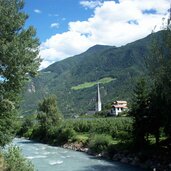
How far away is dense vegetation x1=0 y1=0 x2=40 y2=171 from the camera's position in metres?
19.8

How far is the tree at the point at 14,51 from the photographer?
64.8ft

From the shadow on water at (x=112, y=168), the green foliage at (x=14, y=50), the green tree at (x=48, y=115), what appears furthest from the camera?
the green tree at (x=48, y=115)

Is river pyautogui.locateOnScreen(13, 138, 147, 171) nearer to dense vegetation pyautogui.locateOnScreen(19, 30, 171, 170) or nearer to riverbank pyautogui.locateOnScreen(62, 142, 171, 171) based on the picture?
riverbank pyautogui.locateOnScreen(62, 142, 171, 171)

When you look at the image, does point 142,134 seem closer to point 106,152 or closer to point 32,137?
point 106,152

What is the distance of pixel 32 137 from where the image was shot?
305 ft

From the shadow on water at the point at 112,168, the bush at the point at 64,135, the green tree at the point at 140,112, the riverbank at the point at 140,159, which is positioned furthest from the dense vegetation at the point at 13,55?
the bush at the point at 64,135

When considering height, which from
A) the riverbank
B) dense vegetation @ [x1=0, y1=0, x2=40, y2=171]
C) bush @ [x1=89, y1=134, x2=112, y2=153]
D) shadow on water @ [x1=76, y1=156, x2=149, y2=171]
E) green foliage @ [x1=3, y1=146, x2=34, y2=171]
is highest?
dense vegetation @ [x1=0, y1=0, x2=40, y2=171]

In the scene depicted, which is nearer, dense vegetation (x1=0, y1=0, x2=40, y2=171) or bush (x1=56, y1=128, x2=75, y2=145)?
dense vegetation (x1=0, y1=0, x2=40, y2=171)

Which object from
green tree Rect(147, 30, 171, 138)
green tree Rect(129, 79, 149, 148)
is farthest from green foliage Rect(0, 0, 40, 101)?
green tree Rect(129, 79, 149, 148)

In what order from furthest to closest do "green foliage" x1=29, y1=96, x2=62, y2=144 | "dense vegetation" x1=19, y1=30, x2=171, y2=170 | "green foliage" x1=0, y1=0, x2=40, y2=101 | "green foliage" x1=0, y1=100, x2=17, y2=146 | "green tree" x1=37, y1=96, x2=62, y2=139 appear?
"green tree" x1=37, y1=96, x2=62, y2=139 < "green foliage" x1=29, y1=96, x2=62, y2=144 < "dense vegetation" x1=19, y1=30, x2=171, y2=170 < "green foliage" x1=0, y1=100, x2=17, y2=146 < "green foliage" x1=0, y1=0, x2=40, y2=101

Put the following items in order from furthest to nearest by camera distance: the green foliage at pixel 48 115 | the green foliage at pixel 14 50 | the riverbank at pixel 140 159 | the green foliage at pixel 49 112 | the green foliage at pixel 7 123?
1. the green foliage at pixel 49 112
2. the green foliage at pixel 48 115
3. the riverbank at pixel 140 159
4. the green foliage at pixel 7 123
5. the green foliage at pixel 14 50

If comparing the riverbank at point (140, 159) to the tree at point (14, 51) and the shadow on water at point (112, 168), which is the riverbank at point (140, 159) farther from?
the tree at point (14, 51)

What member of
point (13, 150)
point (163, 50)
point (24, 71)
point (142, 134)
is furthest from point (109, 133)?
point (24, 71)

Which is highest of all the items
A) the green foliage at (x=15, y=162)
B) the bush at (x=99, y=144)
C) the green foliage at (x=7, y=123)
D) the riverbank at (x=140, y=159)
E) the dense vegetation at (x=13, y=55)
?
the dense vegetation at (x=13, y=55)
